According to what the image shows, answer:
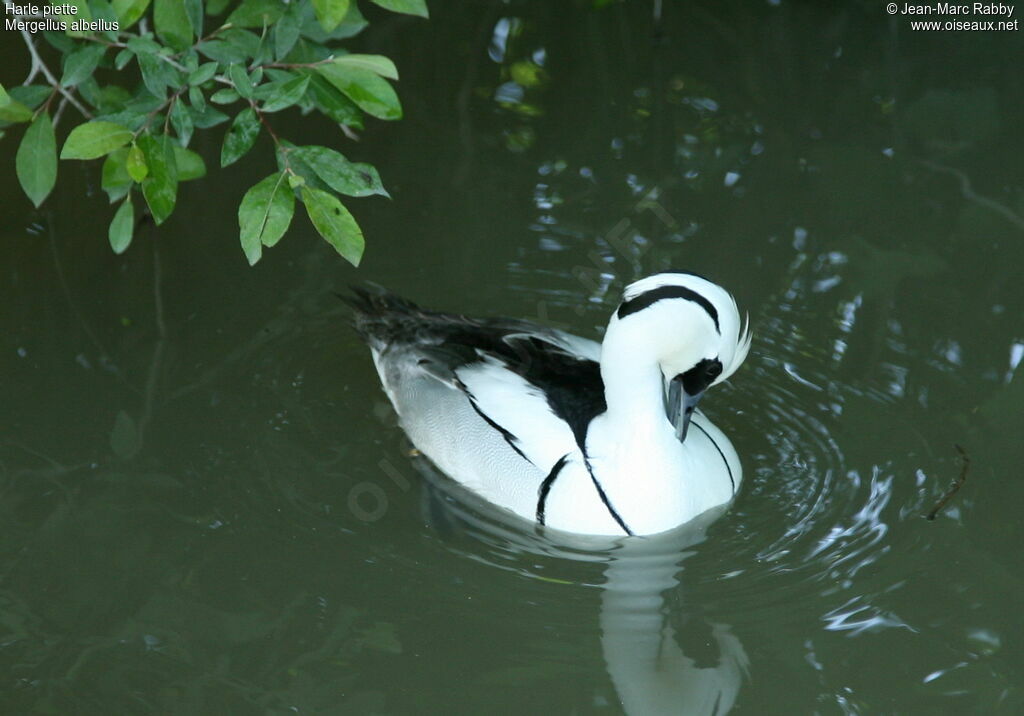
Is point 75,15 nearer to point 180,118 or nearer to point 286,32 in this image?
point 180,118

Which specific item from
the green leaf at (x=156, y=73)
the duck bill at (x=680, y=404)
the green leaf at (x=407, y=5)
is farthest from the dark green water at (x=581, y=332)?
the green leaf at (x=407, y=5)

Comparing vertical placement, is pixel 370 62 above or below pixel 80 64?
above

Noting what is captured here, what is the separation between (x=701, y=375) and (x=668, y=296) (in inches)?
12.8

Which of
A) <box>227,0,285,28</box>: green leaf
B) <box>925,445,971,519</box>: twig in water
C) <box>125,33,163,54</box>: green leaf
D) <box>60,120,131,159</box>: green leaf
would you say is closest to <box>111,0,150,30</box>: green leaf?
<box>125,33,163,54</box>: green leaf

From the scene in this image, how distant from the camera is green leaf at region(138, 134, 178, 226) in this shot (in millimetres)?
3688

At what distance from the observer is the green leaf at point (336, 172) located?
3.51 meters

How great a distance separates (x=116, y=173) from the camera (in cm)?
402

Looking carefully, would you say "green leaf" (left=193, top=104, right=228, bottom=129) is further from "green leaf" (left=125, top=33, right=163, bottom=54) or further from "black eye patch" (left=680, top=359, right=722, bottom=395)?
"black eye patch" (left=680, top=359, right=722, bottom=395)

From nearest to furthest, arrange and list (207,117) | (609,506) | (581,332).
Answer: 1. (207,117)
2. (609,506)
3. (581,332)

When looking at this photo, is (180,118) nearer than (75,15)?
No

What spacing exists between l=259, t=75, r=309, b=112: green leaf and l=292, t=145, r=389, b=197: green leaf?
16 cm

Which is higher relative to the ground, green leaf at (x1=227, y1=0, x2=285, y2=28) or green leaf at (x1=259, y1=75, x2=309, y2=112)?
green leaf at (x1=227, y1=0, x2=285, y2=28)

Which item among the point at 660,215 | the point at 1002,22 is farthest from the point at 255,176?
the point at 1002,22

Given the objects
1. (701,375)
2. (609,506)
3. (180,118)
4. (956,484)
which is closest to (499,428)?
(609,506)
